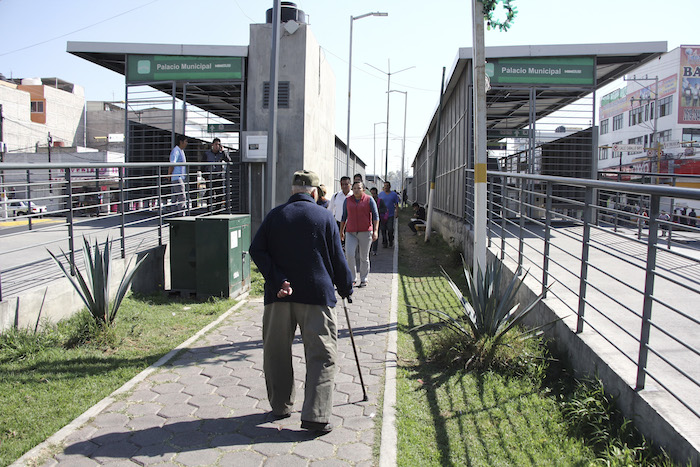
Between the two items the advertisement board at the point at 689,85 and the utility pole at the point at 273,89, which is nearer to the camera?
the utility pole at the point at 273,89

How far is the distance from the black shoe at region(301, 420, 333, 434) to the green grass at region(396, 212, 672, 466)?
539 millimetres

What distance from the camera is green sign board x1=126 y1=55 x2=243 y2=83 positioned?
13492 mm

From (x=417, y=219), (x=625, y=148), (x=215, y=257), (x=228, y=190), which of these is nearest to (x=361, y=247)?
(x=215, y=257)

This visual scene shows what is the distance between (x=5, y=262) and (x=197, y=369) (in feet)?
15.4

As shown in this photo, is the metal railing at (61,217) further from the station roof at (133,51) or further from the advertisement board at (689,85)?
the advertisement board at (689,85)

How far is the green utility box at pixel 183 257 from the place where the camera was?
8180 mm

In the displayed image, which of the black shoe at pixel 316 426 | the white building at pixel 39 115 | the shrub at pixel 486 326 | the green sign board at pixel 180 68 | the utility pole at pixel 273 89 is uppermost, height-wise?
the white building at pixel 39 115

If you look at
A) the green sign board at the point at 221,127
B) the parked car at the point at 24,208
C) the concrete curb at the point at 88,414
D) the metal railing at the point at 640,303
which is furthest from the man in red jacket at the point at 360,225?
the green sign board at the point at 221,127

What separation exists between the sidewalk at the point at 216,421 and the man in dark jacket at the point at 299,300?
0.25 metres

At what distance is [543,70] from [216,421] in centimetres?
1256

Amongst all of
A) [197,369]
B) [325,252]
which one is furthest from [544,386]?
[197,369]

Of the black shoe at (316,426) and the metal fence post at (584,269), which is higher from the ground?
the metal fence post at (584,269)

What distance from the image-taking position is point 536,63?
13.6 meters

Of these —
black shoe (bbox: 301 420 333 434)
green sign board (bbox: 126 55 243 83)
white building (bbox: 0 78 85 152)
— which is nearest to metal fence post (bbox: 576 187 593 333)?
black shoe (bbox: 301 420 333 434)
